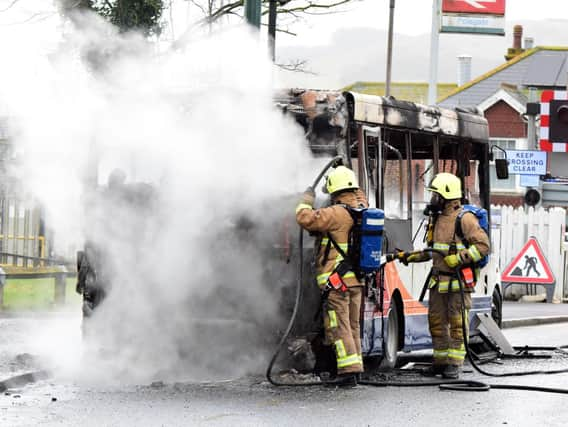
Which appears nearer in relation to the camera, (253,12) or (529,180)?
(253,12)

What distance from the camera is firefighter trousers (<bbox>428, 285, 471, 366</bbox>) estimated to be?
11.9 meters

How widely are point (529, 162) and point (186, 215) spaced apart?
1315cm

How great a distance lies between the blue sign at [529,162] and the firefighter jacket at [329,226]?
12.5m

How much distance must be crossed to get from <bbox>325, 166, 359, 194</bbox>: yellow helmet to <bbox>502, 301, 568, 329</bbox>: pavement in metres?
9.67

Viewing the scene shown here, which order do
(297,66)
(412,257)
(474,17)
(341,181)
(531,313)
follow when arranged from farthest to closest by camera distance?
(474,17), (531,313), (297,66), (412,257), (341,181)

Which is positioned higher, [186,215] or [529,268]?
[186,215]

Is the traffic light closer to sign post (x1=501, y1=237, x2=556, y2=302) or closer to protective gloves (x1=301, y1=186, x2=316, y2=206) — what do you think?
sign post (x1=501, y1=237, x2=556, y2=302)

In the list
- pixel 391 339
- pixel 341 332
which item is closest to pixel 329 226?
pixel 341 332

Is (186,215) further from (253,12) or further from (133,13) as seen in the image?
(133,13)

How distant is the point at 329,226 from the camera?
34.9 ft

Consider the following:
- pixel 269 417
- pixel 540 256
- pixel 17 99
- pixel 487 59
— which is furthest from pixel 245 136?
pixel 487 59

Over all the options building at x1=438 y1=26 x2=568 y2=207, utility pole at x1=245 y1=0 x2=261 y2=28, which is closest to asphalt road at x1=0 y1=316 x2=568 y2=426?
utility pole at x1=245 y1=0 x2=261 y2=28

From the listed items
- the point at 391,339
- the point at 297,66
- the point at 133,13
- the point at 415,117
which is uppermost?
the point at 133,13

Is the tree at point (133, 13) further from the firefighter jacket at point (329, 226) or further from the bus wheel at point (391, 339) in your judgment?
the firefighter jacket at point (329, 226)
